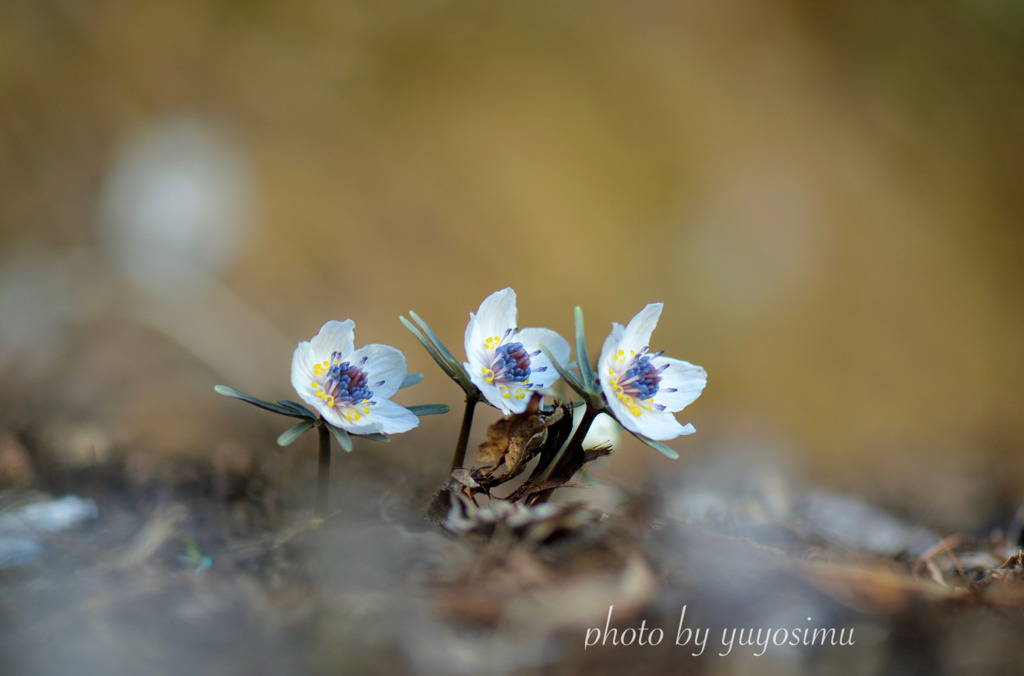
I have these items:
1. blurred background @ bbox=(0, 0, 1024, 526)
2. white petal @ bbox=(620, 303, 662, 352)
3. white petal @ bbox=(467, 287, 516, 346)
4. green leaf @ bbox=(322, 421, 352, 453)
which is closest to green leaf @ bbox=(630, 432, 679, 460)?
white petal @ bbox=(620, 303, 662, 352)

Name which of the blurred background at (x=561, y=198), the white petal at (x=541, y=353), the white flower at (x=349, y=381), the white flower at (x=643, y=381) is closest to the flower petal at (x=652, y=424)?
the white flower at (x=643, y=381)

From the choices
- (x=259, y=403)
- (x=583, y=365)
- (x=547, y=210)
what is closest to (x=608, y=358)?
(x=583, y=365)

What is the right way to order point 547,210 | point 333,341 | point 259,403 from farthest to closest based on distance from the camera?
point 547,210
point 333,341
point 259,403

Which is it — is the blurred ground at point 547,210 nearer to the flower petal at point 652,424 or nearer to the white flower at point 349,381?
the white flower at point 349,381

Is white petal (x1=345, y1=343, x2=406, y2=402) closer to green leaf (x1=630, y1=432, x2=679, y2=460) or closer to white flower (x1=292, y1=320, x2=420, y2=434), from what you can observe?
white flower (x1=292, y1=320, x2=420, y2=434)

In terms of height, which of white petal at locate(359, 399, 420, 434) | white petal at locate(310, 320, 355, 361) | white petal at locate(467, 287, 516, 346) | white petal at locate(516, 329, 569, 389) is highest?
white petal at locate(467, 287, 516, 346)

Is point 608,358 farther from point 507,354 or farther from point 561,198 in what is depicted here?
point 561,198
